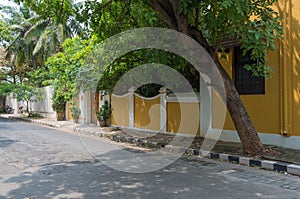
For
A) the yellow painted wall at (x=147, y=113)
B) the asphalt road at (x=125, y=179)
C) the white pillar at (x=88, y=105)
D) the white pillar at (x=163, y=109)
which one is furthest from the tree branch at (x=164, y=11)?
the white pillar at (x=88, y=105)

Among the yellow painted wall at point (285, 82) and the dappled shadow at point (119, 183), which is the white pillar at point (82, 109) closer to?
the dappled shadow at point (119, 183)

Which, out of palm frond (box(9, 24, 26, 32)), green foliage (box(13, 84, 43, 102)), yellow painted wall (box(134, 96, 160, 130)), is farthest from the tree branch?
palm frond (box(9, 24, 26, 32))

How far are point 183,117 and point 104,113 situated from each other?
5.11 m

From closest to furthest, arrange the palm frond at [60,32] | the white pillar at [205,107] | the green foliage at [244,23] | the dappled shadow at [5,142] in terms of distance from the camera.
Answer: the green foliage at [244,23] < the dappled shadow at [5,142] < the white pillar at [205,107] < the palm frond at [60,32]

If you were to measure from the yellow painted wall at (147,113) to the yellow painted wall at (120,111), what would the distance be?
0.75m

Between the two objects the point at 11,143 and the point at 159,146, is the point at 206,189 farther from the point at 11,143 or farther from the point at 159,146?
the point at 11,143

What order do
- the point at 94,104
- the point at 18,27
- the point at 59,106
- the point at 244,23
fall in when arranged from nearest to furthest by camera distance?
the point at 244,23, the point at 94,104, the point at 59,106, the point at 18,27

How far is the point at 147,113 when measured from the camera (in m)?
12.3

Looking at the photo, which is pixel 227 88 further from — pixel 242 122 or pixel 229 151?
pixel 229 151

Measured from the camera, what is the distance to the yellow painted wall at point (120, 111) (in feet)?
44.9

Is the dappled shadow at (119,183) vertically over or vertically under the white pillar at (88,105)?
under

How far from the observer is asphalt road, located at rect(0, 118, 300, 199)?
442 centimetres

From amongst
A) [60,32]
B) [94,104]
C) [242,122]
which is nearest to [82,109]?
[94,104]

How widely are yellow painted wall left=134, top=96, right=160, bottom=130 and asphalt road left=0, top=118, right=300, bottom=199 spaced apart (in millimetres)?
4468
